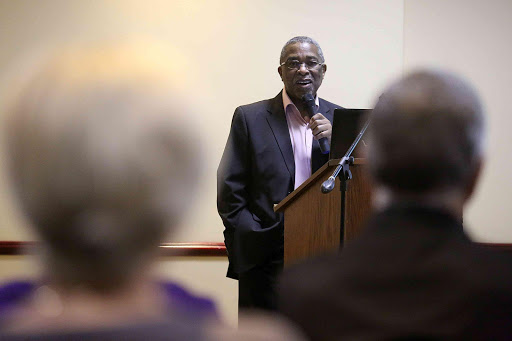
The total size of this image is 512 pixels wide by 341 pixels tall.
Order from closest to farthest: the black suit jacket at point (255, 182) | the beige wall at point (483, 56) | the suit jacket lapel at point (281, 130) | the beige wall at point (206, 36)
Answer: the black suit jacket at point (255, 182) < the suit jacket lapel at point (281, 130) < the beige wall at point (206, 36) < the beige wall at point (483, 56)

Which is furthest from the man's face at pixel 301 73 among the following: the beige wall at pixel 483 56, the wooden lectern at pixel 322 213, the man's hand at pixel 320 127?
the beige wall at pixel 483 56

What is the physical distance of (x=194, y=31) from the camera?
4.54 m

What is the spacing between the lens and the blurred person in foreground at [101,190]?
663 millimetres

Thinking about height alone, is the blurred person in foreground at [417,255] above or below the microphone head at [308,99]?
below

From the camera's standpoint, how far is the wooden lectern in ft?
8.59

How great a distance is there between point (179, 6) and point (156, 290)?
4.04 m

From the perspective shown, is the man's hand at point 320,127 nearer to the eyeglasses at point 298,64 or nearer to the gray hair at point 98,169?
the eyeglasses at point 298,64

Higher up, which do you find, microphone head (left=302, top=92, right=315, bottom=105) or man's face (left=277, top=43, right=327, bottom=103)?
man's face (left=277, top=43, right=327, bottom=103)

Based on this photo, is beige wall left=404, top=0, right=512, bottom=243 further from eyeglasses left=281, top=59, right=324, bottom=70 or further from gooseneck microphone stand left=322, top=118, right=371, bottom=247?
gooseneck microphone stand left=322, top=118, right=371, bottom=247

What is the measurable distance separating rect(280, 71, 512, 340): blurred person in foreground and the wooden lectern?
56.4 inches

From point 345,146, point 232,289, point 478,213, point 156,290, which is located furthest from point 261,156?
point 156,290

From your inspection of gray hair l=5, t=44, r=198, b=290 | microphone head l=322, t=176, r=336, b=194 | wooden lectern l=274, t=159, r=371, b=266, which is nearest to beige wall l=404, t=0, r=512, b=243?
wooden lectern l=274, t=159, r=371, b=266

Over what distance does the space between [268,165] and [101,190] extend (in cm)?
263

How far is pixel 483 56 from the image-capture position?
4766 mm
